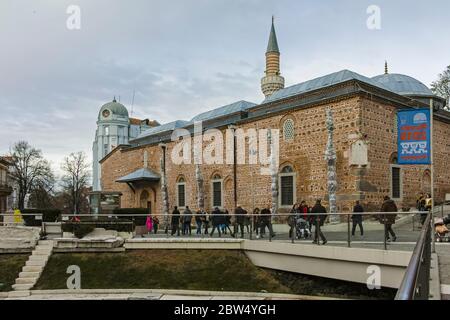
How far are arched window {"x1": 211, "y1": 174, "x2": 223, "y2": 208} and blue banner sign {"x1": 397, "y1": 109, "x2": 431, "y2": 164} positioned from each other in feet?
59.5

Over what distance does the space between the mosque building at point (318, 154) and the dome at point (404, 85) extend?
6cm

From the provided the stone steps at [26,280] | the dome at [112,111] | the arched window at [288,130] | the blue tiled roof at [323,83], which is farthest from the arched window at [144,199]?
the dome at [112,111]

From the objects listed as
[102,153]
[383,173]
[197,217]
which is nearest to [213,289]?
[197,217]

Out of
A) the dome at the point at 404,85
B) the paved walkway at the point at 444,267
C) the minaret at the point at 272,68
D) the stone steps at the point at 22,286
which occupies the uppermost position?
the minaret at the point at 272,68

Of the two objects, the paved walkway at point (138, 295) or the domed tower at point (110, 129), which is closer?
the paved walkway at point (138, 295)

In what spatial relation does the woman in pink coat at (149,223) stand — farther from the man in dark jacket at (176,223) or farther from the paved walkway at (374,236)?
the paved walkway at (374,236)

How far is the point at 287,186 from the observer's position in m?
23.1

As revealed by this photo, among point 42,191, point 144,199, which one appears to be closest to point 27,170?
point 42,191

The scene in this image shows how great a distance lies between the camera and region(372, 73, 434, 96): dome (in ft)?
85.8

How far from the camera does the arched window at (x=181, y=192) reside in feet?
103

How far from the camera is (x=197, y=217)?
57.1 ft

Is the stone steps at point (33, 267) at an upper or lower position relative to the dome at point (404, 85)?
lower
